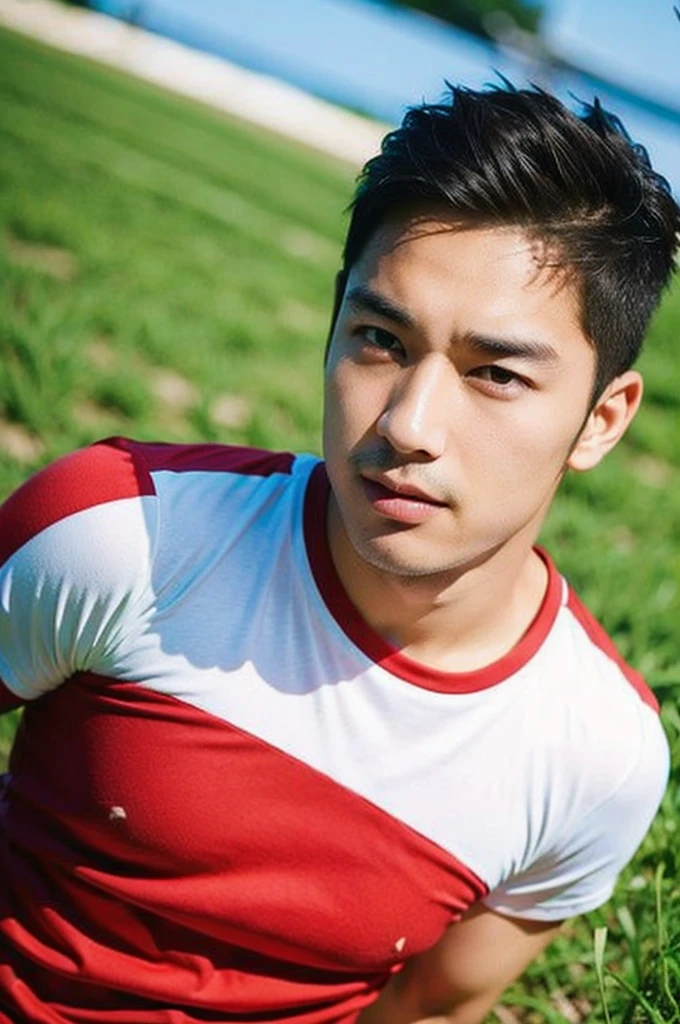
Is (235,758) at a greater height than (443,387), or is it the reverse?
(443,387)

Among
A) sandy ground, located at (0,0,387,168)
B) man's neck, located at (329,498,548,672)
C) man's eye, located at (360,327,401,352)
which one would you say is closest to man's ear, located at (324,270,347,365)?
man's eye, located at (360,327,401,352)

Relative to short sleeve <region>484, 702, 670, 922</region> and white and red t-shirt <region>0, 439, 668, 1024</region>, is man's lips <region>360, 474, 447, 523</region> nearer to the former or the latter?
white and red t-shirt <region>0, 439, 668, 1024</region>

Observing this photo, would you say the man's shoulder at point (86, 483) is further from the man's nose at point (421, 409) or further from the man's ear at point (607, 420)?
the man's ear at point (607, 420)

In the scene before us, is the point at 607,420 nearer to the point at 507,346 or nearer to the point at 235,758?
the point at 507,346

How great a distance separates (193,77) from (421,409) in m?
29.8

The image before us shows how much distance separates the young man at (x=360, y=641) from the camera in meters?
1.42

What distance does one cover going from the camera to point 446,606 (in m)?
1.59

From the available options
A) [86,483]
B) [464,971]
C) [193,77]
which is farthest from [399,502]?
[193,77]

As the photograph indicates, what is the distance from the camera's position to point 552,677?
1.65m

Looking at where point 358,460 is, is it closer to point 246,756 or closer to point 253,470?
point 253,470

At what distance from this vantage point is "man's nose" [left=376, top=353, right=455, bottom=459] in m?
1.35

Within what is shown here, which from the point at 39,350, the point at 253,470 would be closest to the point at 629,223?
the point at 253,470

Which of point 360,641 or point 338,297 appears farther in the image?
point 338,297

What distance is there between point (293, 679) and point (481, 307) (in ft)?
1.88
